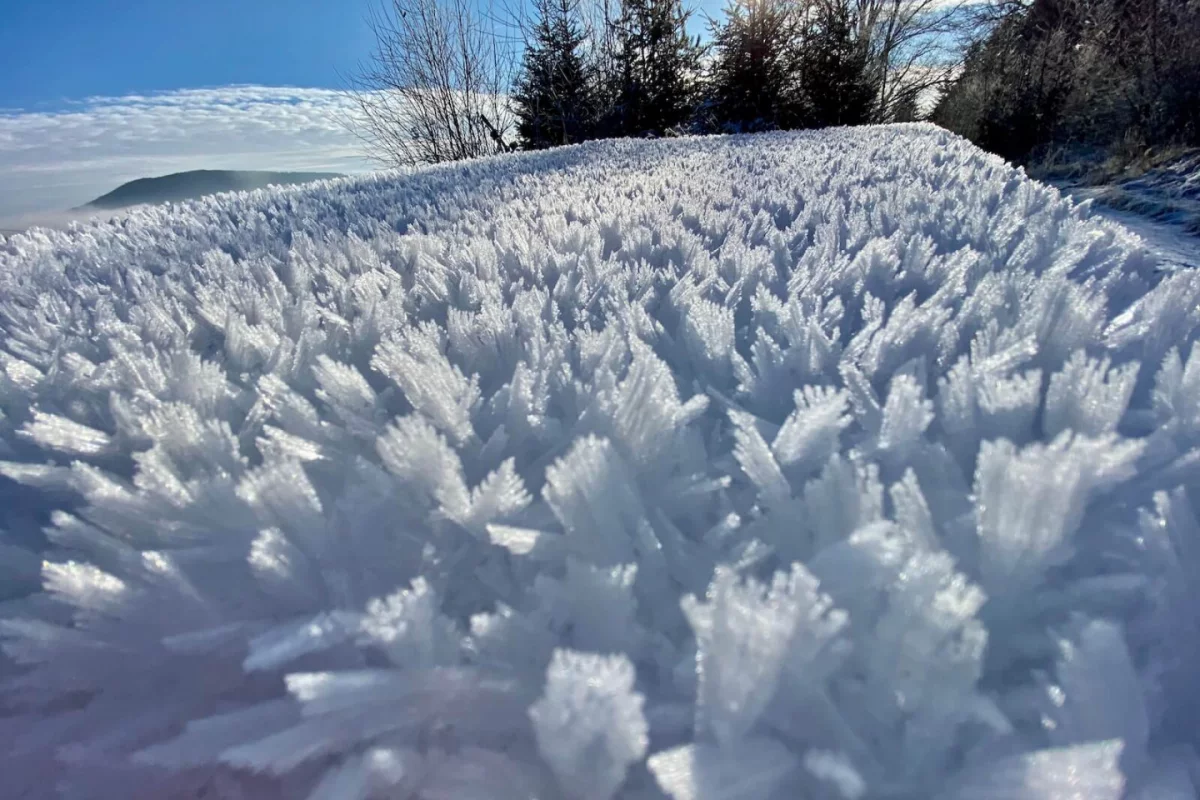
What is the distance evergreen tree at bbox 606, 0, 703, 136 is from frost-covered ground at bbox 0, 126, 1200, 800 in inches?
493

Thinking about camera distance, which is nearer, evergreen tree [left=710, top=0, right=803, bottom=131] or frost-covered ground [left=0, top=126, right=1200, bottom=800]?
frost-covered ground [left=0, top=126, right=1200, bottom=800]

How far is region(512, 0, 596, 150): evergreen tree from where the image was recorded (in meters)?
12.0

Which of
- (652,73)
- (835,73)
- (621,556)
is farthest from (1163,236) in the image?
(652,73)

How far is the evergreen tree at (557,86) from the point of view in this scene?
39.3 feet

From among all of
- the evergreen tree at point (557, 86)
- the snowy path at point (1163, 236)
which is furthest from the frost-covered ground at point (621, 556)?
the evergreen tree at point (557, 86)

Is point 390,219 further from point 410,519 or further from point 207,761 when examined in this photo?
point 207,761

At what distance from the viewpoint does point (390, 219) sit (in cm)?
169

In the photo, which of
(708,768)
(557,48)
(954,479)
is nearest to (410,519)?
(708,768)

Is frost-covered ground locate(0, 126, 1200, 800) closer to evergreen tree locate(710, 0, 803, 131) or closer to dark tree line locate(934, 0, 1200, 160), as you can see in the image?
dark tree line locate(934, 0, 1200, 160)

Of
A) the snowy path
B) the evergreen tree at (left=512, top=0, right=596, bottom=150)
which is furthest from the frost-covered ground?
the evergreen tree at (left=512, top=0, right=596, bottom=150)

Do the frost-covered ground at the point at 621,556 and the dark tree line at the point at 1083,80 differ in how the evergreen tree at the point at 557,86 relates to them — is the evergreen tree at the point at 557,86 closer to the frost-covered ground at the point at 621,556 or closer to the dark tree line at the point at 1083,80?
the dark tree line at the point at 1083,80

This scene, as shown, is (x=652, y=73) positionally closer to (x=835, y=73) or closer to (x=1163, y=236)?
(x=835, y=73)

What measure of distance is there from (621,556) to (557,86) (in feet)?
43.4

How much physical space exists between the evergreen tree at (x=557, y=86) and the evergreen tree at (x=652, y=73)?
61cm
